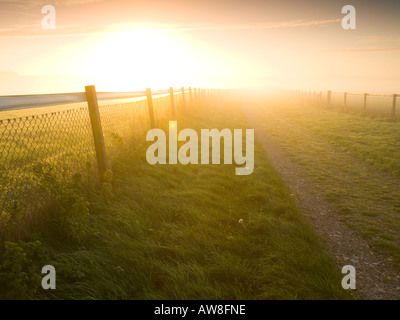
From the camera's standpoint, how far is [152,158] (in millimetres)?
6770

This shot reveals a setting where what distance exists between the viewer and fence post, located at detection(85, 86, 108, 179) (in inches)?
191

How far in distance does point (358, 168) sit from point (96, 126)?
6.96 metres

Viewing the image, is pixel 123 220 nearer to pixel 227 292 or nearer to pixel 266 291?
pixel 227 292

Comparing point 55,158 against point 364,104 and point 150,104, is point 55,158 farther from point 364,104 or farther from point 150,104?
point 364,104

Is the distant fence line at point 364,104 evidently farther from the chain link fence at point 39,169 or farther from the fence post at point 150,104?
the chain link fence at point 39,169

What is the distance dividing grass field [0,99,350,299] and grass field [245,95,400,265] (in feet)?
3.38

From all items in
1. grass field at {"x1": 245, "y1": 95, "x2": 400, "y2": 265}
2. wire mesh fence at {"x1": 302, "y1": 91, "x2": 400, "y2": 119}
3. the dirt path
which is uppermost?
wire mesh fence at {"x1": 302, "y1": 91, "x2": 400, "y2": 119}

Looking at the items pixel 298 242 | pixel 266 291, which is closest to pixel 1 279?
pixel 266 291

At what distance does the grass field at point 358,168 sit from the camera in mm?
4438

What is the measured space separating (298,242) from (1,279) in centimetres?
359

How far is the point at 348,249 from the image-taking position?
3.79 metres

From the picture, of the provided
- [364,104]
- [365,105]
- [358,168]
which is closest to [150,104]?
[358,168]

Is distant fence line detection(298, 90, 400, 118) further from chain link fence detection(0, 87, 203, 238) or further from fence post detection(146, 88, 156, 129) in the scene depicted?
chain link fence detection(0, 87, 203, 238)

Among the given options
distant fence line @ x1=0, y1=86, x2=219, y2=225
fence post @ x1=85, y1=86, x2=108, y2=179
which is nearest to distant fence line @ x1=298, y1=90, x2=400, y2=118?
distant fence line @ x1=0, y1=86, x2=219, y2=225
